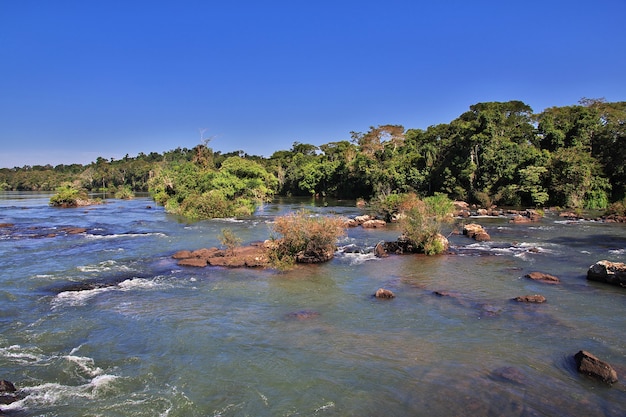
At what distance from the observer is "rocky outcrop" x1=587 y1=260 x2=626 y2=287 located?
15.6 meters

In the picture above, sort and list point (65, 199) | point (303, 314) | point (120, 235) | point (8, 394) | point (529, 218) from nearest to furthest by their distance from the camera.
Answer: point (8, 394) < point (303, 314) < point (120, 235) < point (529, 218) < point (65, 199)

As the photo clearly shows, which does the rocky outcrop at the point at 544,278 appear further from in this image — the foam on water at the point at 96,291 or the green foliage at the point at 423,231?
the foam on water at the point at 96,291

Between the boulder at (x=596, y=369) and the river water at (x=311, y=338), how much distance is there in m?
0.21

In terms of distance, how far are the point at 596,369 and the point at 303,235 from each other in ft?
43.9

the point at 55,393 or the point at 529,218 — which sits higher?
the point at 529,218

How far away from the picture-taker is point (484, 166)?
170 ft

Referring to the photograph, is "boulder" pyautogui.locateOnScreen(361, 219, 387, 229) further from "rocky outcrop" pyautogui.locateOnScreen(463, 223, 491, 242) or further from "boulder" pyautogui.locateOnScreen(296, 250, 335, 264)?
"boulder" pyautogui.locateOnScreen(296, 250, 335, 264)

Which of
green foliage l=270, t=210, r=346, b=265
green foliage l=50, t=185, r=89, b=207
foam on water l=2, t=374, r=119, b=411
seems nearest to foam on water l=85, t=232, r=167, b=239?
green foliage l=270, t=210, r=346, b=265

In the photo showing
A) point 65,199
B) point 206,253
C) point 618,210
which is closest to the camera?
point 206,253

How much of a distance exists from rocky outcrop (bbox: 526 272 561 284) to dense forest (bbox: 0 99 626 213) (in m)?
31.9

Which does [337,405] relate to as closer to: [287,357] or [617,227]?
[287,357]

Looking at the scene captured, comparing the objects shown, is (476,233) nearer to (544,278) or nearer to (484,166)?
(544,278)

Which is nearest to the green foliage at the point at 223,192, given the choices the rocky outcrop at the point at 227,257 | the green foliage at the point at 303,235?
the rocky outcrop at the point at 227,257

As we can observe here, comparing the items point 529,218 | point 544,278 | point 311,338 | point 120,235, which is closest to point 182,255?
point 120,235
